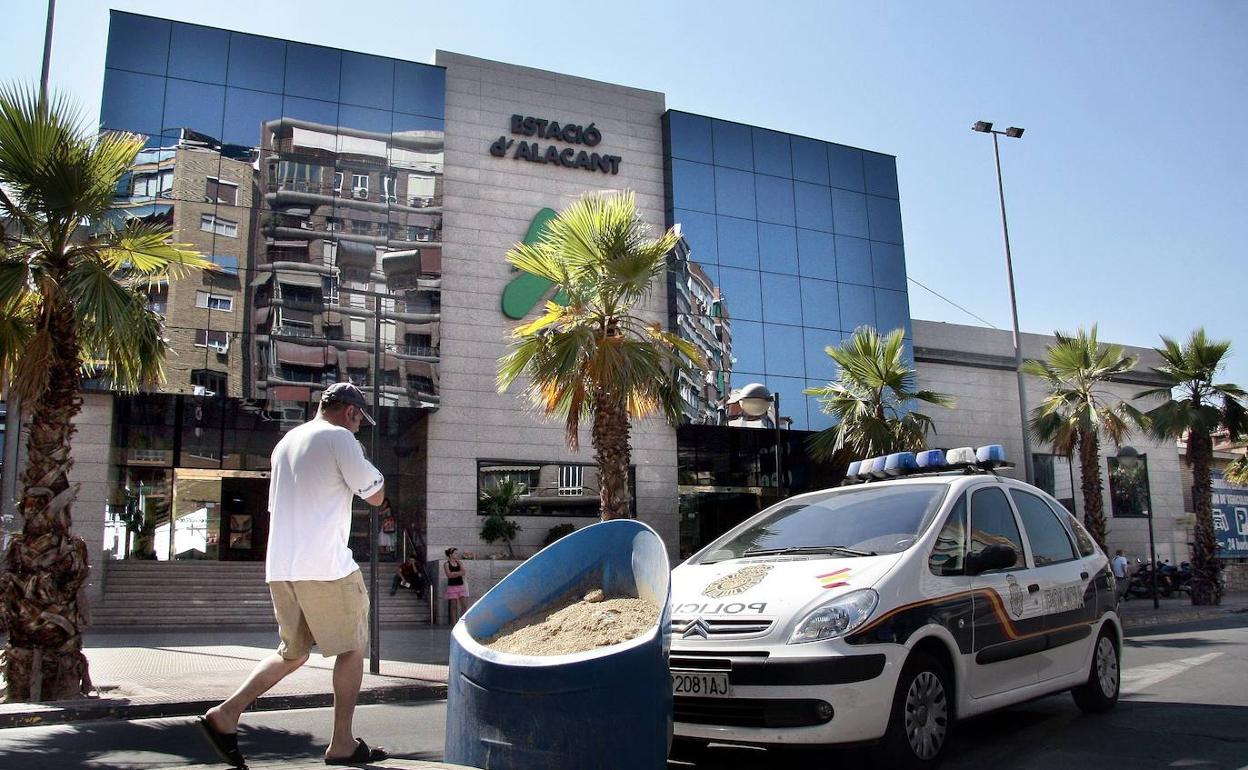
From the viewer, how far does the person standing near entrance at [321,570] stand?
4402 mm

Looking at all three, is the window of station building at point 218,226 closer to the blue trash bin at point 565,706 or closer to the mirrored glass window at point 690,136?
the mirrored glass window at point 690,136

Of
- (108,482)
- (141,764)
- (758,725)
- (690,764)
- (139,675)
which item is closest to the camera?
(758,725)

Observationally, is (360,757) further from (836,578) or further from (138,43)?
(138,43)

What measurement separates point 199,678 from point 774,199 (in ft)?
75.5

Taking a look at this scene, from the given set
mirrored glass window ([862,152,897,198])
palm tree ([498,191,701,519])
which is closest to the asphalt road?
palm tree ([498,191,701,519])

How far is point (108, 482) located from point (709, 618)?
67.5 ft

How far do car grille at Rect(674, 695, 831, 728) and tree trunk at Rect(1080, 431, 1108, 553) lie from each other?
1887cm

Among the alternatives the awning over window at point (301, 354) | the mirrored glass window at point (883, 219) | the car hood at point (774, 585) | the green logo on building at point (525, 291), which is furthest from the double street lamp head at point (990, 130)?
the car hood at point (774, 585)

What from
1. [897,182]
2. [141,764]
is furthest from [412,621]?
[897,182]

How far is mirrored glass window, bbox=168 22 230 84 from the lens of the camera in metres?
23.1

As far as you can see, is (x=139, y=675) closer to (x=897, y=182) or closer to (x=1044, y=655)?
(x=1044, y=655)

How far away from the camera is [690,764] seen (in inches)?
213

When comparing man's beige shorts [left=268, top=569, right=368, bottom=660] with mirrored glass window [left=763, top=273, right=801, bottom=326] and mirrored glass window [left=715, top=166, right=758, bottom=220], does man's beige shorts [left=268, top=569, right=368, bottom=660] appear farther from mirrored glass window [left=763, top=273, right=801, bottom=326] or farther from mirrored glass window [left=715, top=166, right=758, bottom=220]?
mirrored glass window [left=715, top=166, right=758, bottom=220]

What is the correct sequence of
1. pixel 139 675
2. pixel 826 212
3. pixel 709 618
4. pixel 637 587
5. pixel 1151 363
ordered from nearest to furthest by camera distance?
pixel 637 587 < pixel 709 618 < pixel 139 675 < pixel 826 212 < pixel 1151 363
